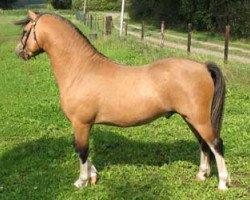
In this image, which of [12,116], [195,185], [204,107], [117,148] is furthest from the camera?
[12,116]

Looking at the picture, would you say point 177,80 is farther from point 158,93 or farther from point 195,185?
point 195,185

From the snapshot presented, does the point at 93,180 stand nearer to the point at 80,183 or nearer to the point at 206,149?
the point at 80,183

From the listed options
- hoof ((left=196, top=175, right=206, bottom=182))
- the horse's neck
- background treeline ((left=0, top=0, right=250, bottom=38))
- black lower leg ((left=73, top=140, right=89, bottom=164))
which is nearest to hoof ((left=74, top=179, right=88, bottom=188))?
black lower leg ((left=73, top=140, right=89, bottom=164))

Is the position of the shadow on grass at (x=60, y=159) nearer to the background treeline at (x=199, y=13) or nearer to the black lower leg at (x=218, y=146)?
the black lower leg at (x=218, y=146)

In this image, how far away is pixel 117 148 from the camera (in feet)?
25.9

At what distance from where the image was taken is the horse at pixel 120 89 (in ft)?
19.4

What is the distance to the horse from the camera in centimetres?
591

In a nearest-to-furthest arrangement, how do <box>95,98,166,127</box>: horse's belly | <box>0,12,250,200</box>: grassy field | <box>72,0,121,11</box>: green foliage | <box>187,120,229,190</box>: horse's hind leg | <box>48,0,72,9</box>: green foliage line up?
1. <box>187,120,229,190</box>: horse's hind leg
2. <box>95,98,166,127</box>: horse's belly
3. <box>0,12,250,200</box>: grassy field
4. <box>72,0,121,11</box>: green foliage
5. <box>48,0,72,9</box>: green foliage

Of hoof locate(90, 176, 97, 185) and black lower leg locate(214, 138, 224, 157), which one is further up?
black lower leg locate(214, 138, 224, 157)

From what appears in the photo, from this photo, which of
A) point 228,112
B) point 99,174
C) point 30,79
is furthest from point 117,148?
point 30,79

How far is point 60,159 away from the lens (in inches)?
292

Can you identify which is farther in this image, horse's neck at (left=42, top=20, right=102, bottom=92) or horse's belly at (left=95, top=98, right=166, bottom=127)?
horse's neck at (left=42, top=20, right=102, bottom=92)

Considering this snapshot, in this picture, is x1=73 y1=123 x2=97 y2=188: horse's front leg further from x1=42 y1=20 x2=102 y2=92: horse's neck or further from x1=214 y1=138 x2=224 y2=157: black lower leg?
x1=214 y1=138 x2=224 y2=157: black lower leg

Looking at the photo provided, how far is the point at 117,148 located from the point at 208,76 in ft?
8.24
